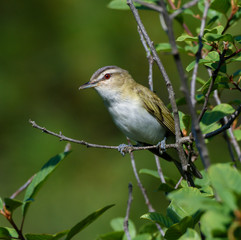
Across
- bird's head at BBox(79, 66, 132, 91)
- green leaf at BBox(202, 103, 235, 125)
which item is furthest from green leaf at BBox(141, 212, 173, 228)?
bird's head at BBox(79, 66, 132, 91)

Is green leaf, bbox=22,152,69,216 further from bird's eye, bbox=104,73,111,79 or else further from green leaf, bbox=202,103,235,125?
bird's eye, bbox=104,73,111,79

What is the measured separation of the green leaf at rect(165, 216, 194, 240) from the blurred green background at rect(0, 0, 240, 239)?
4009 mm

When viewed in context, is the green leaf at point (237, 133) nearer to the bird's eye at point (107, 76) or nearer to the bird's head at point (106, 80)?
the bird's head at point (106, 80)

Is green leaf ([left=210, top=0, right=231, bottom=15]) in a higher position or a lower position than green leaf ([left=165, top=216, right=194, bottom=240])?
higher

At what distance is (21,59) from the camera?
7184mm

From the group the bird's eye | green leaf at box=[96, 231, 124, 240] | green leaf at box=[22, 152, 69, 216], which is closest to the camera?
green leaf at box=[96, 231, 124, 240]

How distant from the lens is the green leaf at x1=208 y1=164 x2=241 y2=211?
1200 mm

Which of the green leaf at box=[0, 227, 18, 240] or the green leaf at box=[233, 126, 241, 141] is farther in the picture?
the green leaf at box=[233, 126, 241, 141]

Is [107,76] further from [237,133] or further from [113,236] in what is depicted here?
[113,236]

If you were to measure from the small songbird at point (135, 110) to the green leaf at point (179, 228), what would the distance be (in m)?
2.00

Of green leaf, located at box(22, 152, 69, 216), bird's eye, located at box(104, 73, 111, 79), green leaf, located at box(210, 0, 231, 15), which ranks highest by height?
green leaf, located at box(210, 0, 231, 15)

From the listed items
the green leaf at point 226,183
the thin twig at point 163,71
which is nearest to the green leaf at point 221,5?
the thin twig at point 163,71

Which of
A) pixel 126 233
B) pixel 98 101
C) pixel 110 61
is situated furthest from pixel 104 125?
pixel 126 233

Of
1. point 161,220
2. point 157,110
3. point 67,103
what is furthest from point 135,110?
point 67,103
